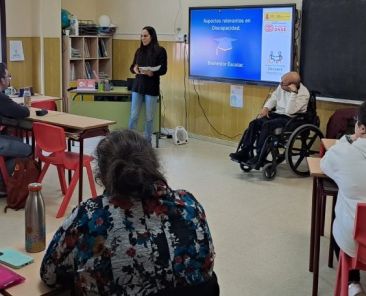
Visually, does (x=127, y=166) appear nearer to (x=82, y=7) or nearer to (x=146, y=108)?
(x=146, y=108)

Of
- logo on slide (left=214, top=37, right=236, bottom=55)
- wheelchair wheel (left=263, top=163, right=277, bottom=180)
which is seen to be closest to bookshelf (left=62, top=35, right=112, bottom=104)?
logo on slide (left=214, top=37, right=236, bottom=55)

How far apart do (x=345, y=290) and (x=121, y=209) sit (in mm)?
1423

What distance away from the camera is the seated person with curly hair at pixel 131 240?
1.60 meters

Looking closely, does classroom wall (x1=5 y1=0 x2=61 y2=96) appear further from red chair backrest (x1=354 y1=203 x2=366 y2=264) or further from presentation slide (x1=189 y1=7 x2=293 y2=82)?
red chair backrest (x1=354 y1=203 x2=366 y2=264)

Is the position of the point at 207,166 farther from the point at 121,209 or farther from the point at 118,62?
the point at 121,209

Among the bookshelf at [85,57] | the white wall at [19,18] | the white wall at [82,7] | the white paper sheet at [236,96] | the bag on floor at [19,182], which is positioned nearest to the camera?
the bag on floor at [19,182]

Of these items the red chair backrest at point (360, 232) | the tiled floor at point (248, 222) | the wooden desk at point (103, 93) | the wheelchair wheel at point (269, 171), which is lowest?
the tiled floor at point (248, 222)

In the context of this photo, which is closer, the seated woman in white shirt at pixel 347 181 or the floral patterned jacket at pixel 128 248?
the floral patterned jacket at pixel 128 248

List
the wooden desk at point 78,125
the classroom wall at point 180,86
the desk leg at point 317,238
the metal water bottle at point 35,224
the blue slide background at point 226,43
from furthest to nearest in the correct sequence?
the classroom wall at point 180,86, the blue slide background at point 226,43, the wooden desk at point 78,125, the desk leg at point 317,238, the metal water bottle at point 35,224

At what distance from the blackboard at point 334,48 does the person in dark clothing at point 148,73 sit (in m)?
1.73

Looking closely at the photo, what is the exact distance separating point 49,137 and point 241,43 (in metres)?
3.16

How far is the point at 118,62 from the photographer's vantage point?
27.5ft

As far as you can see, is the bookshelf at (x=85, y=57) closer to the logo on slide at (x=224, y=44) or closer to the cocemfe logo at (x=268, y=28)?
the logo on slide at (x=224, y=44)

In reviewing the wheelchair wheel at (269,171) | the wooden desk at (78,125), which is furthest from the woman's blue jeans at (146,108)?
the wooden desk at (78,125)
